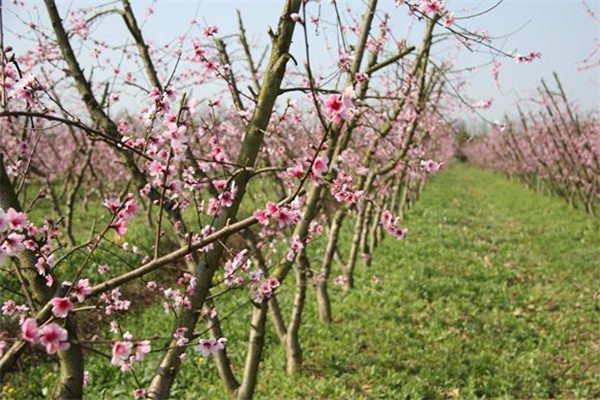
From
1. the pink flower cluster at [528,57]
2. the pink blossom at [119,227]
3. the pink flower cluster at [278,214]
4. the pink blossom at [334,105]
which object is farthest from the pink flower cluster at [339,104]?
the pink flower cluster at [528,57]

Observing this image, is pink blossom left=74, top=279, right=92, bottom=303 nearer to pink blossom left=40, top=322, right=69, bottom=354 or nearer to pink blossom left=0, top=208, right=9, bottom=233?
pink blossom left=0, top=208, right=9, bottom=233

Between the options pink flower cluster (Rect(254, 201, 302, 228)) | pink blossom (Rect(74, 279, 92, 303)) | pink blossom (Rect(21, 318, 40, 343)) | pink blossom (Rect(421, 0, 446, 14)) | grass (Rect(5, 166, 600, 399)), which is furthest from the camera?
grass (Rect(5, 166, 600, 399))

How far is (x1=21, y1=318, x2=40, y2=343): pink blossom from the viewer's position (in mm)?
1513

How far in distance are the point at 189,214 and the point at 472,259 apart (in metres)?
8.44

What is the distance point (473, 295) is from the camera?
8117 mm

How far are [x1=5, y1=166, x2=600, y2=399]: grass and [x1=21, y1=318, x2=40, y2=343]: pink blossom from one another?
12.7 feet


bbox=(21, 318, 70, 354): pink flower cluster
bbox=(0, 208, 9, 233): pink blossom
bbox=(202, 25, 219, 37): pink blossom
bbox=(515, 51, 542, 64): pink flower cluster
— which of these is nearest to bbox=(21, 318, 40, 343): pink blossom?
bbox=(21, 318, 70, 354): pink flower cluster

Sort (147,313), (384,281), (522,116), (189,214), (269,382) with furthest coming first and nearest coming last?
(522,116)
(189,214)
(384,281)
(147,313)
(269,382)

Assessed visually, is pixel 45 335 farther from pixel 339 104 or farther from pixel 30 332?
pixel 339 104

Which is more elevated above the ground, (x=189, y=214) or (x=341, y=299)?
(x=189, y=214)

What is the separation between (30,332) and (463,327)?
627 centimetres

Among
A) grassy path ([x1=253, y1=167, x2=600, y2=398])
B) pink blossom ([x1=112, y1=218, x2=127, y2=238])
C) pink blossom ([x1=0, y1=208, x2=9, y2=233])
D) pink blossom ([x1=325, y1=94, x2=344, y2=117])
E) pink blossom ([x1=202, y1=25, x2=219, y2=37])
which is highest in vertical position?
pink blossom ([x1=202, y1=25, x2=219, y2=37])

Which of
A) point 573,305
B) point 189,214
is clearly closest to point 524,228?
point 573,305

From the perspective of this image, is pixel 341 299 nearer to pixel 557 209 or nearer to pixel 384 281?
pixel 384 281
